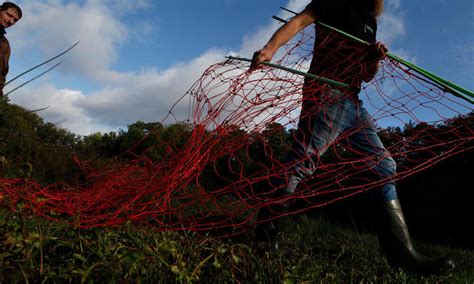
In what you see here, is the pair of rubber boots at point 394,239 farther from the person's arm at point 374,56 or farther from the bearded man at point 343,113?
the person's arm at point 374,56

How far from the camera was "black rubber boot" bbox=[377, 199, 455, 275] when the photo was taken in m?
2.70

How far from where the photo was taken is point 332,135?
9.64 feet

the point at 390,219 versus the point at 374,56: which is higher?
the point at 374,56

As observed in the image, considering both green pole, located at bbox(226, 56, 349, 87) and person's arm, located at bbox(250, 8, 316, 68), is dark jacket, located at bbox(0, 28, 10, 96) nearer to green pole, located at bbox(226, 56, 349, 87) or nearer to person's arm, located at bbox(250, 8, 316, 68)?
green pole, located at bbox(226, 56, 349, 87)

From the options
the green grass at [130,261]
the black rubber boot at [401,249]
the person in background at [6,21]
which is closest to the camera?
the green grass at [130,261]

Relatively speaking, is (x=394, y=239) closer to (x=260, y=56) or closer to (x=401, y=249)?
(x=401, y=249)

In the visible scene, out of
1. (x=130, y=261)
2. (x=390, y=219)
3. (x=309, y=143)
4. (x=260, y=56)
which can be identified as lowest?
(x=390, y=219)

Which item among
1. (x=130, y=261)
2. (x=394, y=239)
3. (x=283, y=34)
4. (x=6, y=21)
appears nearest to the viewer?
(x=130, y=261)

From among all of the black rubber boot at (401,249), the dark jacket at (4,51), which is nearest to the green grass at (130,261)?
the black rubber boot at (401,249)

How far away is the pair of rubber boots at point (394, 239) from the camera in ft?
8.91

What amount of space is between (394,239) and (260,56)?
1527 mm

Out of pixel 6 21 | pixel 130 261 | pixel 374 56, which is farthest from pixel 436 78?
pixel 6 21

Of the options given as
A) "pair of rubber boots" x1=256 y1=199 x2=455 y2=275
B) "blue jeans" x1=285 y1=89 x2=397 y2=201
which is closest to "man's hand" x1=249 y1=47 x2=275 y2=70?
"blue jeans" x1=285 y1=89 x2=397 y2=201

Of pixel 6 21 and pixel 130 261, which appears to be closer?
pixel 130 261
